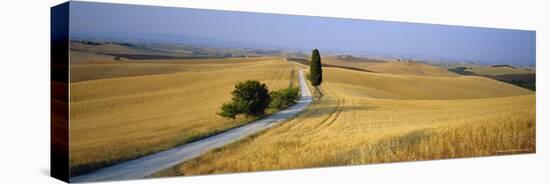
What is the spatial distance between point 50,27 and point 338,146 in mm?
6213

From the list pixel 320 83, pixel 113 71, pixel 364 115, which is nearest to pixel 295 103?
pixel 320 83

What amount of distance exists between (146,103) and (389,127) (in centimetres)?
568

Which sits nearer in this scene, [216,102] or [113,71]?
[113,71]

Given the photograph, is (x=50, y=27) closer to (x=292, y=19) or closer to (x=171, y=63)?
(x=171, y=63)

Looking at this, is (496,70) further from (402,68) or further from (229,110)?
(229,110)

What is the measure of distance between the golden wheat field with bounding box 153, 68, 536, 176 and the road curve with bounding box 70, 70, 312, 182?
130 mm

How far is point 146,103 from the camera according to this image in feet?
39.2

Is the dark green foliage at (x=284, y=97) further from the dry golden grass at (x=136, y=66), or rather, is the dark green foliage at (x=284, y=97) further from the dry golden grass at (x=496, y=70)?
the dry golden grass at (x=496, y=70)

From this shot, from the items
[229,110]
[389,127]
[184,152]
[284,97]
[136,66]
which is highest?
[136,66]

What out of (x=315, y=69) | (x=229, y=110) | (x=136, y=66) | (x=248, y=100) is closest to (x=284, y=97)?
(x=248, y=100)

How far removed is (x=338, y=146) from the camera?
45.5ft

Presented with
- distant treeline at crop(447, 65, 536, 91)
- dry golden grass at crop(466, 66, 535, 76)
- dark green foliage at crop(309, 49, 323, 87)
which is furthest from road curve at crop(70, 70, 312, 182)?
distant treeline at crop(447, 65, 536, 91)

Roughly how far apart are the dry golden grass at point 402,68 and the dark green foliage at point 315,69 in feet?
1.80

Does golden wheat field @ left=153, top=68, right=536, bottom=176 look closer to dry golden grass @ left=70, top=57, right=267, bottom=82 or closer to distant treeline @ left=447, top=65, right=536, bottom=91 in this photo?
distant treeline @ left=447, top=65, right=536, bottom=91
